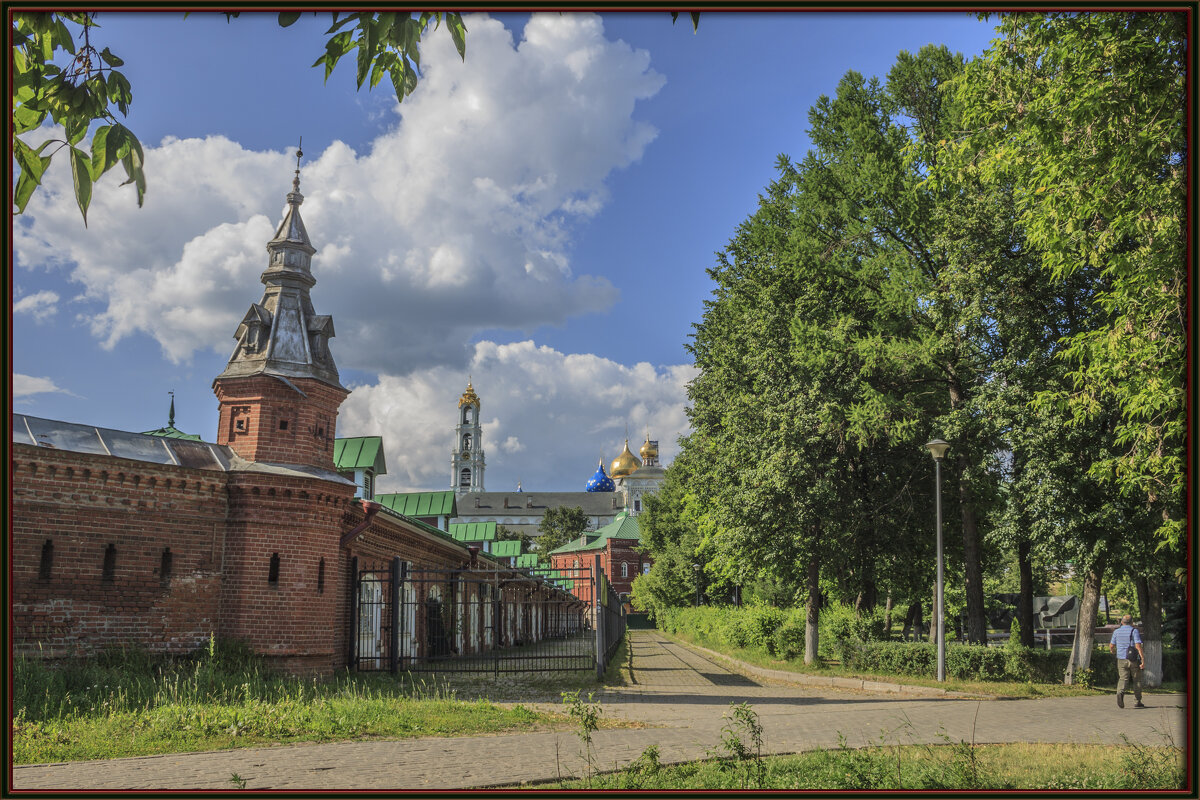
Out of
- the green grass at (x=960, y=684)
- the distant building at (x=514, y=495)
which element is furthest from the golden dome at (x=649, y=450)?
the green grass at (x=960, y=684)

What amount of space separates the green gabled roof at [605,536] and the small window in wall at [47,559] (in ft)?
253

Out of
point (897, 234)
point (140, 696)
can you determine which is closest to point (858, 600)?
point (897, 234)

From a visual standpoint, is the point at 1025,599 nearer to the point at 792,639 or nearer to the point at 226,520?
the point at 792,639

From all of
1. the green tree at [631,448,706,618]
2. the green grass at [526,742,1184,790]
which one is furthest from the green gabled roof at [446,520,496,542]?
the green grass at [526,742,1184,790]

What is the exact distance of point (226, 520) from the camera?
15.1 m

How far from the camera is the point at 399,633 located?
A: 739 inches

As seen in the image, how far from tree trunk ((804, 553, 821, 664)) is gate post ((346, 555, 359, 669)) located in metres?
11.2

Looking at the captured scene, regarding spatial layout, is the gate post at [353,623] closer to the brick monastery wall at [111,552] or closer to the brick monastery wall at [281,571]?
the brick monastery wall at [281,571]

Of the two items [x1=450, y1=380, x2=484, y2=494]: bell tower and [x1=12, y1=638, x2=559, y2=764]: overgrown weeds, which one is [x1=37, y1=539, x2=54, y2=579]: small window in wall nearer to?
[x1=12, y1=638, x2=559, y2=764]: overgrown weeds

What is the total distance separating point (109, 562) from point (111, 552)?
0.16 m

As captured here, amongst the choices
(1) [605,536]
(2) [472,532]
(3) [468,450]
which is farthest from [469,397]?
(2) [472,532]

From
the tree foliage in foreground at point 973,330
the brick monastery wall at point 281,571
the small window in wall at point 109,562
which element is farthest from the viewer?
the brick monastery wall at point 281,571

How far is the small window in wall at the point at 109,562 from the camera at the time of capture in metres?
13.4

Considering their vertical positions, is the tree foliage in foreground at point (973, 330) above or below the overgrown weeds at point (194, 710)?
above
